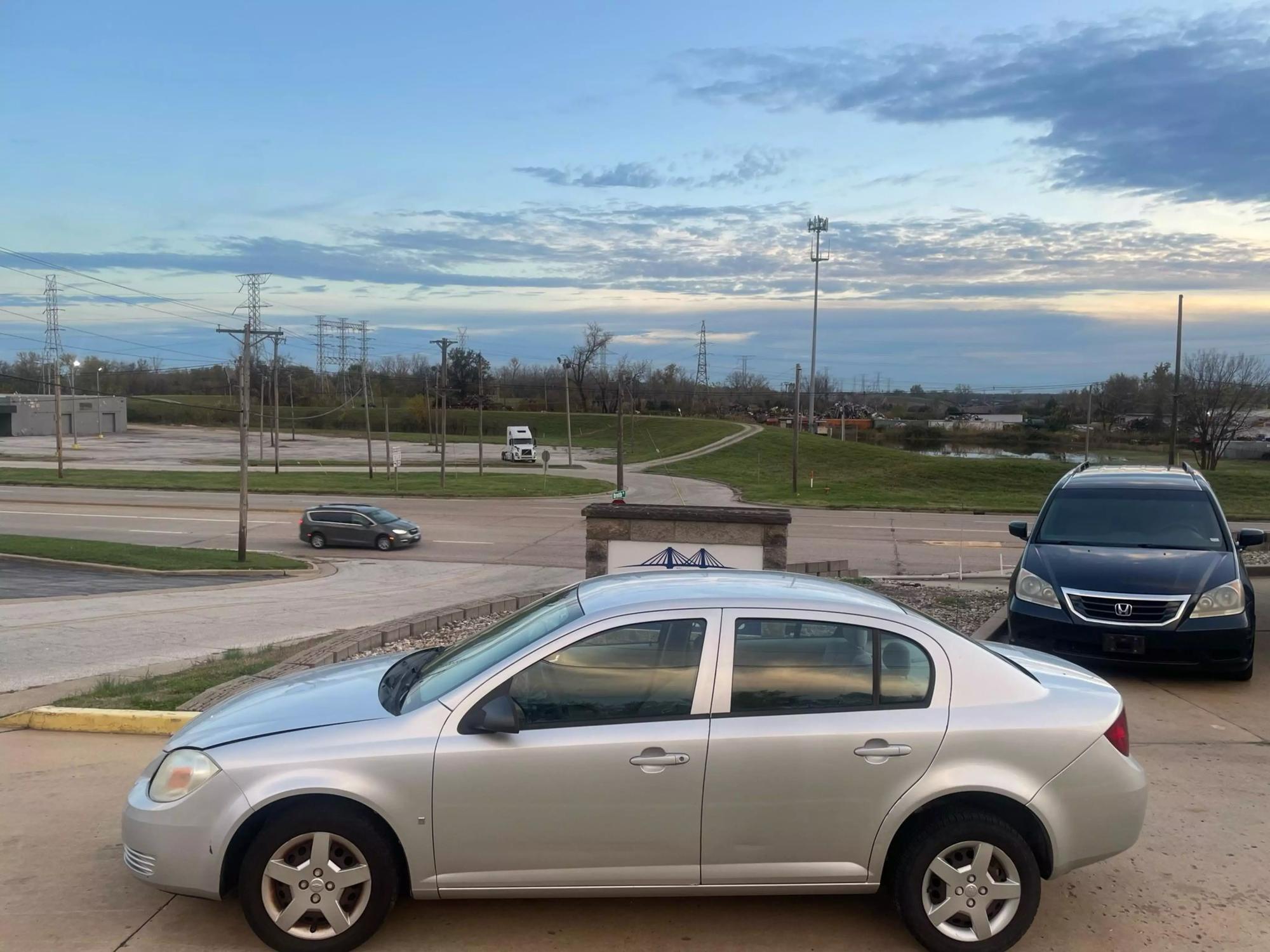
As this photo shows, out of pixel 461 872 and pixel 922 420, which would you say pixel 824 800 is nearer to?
pixel 461 872

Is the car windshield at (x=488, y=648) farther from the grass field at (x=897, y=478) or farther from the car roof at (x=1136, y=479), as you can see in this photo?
the grass field at (x=897, y=478)

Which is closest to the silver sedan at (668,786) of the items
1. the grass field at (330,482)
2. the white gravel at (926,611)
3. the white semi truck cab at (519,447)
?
the white gravel at (926,611)

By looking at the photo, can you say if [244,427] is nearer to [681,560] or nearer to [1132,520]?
[681,560]

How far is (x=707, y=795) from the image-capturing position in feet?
12.7

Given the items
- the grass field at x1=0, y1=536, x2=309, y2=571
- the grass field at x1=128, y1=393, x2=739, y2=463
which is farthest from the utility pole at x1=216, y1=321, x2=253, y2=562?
the grass field at x1=128, y1=393, x2=739, y2=463

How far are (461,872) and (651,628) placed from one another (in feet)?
3.94

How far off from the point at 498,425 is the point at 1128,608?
108 metres

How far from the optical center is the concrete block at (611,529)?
11.6 meters

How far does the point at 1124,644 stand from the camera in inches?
325

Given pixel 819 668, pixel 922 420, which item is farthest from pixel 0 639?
pixel 922 420

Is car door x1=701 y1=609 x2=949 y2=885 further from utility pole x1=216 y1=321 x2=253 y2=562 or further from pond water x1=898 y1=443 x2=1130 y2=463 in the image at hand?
pond water x1=898 y1=443 x2=1130 y2=463

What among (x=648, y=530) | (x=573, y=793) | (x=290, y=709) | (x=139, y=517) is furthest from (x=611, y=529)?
(x=139, y=517)

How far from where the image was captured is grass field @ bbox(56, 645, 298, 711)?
7.27 m

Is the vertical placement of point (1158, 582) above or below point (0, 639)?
above
